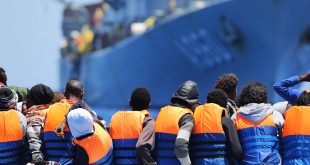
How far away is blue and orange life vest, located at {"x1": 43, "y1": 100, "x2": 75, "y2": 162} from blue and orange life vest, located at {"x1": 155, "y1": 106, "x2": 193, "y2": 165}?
0.72 m

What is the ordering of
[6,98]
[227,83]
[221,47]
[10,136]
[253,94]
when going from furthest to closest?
[221,47] → [227,83] → [6,98] → [10,136] → [253,94]

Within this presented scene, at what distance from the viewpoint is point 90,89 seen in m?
42.4

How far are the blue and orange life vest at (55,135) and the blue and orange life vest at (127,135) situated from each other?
1.26ft

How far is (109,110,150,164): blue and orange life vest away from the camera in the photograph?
582cm

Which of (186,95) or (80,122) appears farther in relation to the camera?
(186,95)

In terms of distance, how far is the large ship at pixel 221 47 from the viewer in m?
21.3

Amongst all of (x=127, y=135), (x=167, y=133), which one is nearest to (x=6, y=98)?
(x=127, y=135)

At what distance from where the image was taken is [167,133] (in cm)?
571

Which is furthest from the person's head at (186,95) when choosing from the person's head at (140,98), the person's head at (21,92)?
the person's head at (21,92)

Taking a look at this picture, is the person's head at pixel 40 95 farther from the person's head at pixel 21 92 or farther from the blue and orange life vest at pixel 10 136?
the person's head at pixel 21 92

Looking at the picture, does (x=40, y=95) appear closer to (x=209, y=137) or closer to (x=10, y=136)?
(x=10, y=136)

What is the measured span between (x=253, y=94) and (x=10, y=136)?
1978 millimetres

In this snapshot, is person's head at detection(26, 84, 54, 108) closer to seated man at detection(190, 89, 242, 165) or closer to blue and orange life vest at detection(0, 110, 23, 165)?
blue and orange life vest at detection(0, 110, 23, 165)

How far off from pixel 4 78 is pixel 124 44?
25291mm
